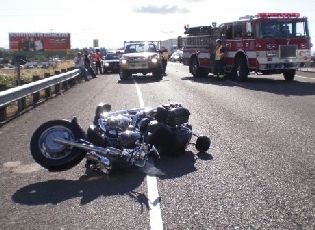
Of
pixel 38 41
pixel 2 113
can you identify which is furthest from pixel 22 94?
pixel 38 41

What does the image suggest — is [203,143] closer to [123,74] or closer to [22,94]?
[22,94]

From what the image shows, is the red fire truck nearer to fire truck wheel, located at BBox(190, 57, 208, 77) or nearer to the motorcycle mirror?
fire truck wheel, located at BBox(190, 57, 208, 77)

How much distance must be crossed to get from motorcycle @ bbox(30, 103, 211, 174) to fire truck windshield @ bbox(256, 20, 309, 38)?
48.2ft

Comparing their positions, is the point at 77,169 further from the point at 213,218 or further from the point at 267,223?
the point at 267,223

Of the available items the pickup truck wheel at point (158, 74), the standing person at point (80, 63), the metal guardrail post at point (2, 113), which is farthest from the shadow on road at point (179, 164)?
the standing person at point (80, 63)

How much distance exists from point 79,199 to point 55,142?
1159 mm

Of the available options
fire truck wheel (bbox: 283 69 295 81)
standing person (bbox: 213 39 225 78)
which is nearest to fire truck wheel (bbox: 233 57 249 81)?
standing person (bbox: 213 39 225 78)

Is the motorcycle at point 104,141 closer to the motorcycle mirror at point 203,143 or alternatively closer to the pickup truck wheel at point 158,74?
the motorcycle mirror at point 203,143

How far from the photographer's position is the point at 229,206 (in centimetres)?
516

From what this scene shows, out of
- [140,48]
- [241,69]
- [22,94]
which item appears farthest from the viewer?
[140,48]

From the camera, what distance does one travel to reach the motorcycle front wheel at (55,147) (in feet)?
21.6


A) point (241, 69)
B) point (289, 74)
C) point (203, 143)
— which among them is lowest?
point (203, 143)

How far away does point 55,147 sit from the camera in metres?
6.58

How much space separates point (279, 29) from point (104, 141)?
53.7ft
